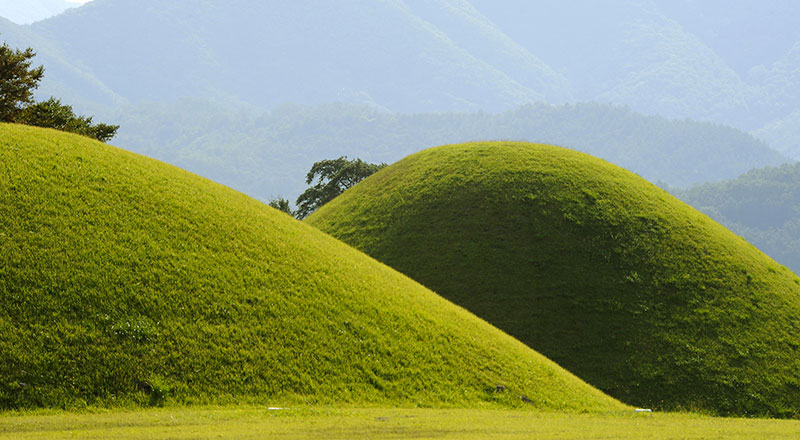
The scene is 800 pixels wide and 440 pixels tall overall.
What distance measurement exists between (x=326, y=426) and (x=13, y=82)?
95.2ft

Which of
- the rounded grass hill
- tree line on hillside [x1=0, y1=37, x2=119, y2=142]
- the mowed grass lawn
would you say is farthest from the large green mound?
tree line on hillside [x1=0, y1=37, x2=119, y2=142]

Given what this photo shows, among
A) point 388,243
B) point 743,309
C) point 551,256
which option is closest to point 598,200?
point 551,256

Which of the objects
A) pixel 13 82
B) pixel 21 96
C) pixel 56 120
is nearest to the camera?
pixel 13 82

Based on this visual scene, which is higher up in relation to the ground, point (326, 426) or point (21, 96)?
point (21, 96)

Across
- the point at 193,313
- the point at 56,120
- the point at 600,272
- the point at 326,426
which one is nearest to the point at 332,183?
the point at 56,120

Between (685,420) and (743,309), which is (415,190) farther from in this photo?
(685,420)

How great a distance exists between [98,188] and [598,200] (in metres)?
27.9

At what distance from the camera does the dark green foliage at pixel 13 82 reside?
33.7 m

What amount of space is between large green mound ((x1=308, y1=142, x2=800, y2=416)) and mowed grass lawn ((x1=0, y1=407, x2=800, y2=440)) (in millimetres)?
12376

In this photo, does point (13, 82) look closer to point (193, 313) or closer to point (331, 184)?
point (193, 313)

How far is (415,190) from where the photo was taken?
44375 millimetres

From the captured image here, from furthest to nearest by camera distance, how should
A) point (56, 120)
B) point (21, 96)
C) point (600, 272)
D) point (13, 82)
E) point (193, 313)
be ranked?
point (56, 120)
point (21, 96)
point (600, 272)
point (13, 82)
point (193, 313)

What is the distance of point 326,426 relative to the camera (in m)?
15.3

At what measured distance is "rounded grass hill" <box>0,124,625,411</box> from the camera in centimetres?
1678
